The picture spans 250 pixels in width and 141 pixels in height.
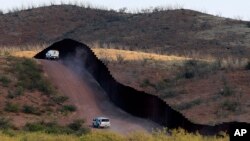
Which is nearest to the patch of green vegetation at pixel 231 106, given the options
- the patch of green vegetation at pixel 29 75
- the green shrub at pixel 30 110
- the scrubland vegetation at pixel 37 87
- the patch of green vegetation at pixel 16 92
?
the scrubland vegetation at pixel 37 87

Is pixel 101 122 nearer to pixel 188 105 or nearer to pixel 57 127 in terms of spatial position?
pixel 57 127

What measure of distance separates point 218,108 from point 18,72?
730 inches

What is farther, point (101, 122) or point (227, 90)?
point (227, 90)

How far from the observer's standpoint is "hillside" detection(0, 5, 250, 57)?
96.9 meters

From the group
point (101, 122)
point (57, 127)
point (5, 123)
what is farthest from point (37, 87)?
point (57, 127)

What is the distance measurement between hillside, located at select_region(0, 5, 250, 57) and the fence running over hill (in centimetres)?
2389

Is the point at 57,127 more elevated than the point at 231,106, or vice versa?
the point at 231,106

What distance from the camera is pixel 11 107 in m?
50.6

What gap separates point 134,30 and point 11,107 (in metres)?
60.4

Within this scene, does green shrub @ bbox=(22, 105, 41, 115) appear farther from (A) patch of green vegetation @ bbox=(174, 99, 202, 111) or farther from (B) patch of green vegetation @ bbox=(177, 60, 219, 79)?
(B) patch of green vegetation @ bbox=(177, 60, 219, 79)

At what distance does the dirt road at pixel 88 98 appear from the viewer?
47.5 metres

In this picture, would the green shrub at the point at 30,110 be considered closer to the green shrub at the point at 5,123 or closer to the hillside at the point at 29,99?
the hillside at the point at 29,99

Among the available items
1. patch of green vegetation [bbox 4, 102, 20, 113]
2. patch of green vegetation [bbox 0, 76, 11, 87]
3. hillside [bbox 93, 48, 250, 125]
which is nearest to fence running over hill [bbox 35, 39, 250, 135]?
hillside [bbox 93, 48, 250, 125]

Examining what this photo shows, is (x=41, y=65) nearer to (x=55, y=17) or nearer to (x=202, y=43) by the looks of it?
(x=202, y=43)
